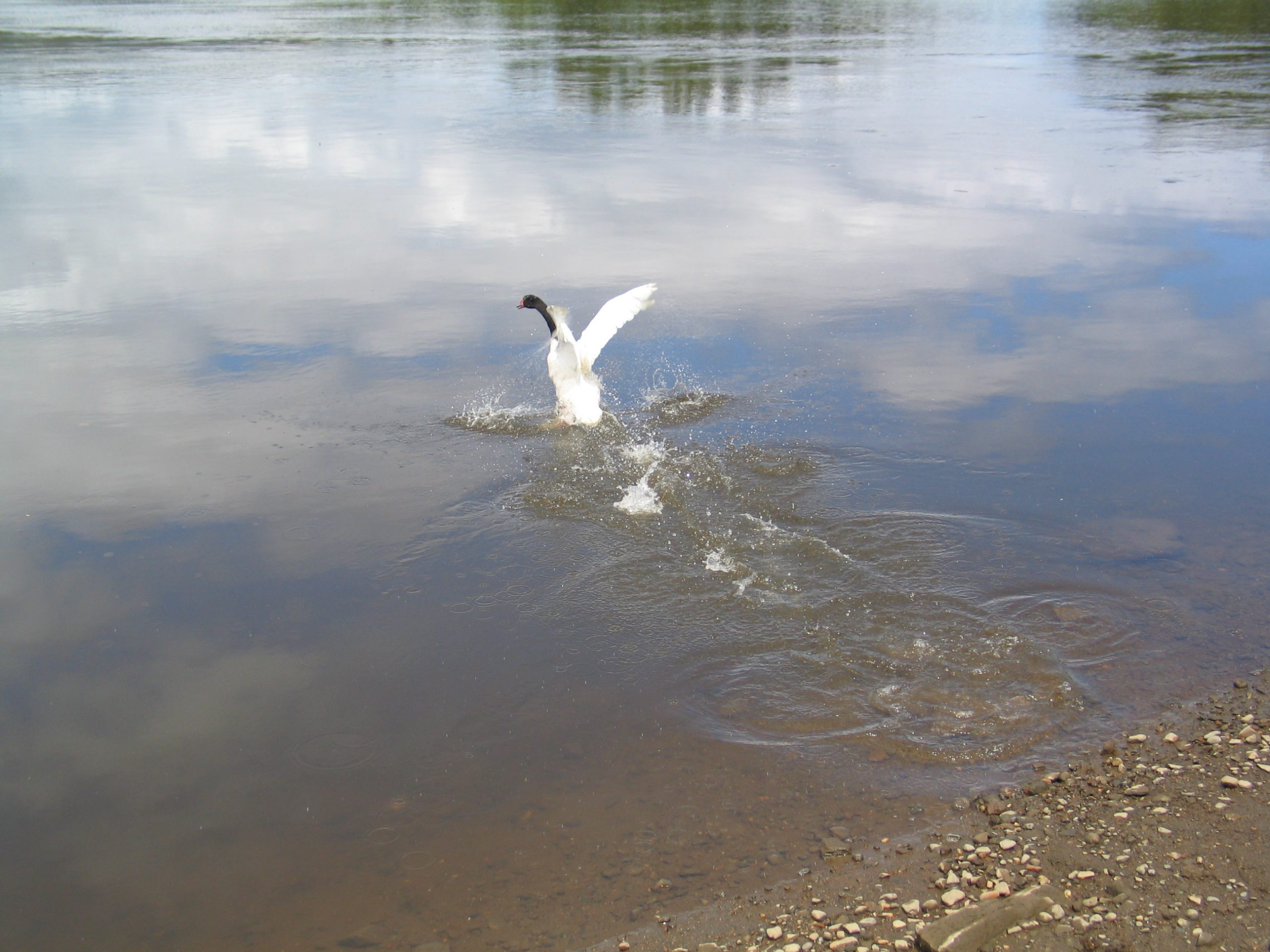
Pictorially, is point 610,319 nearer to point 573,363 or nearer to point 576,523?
point 573,363

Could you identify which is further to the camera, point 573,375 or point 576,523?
point 573,375

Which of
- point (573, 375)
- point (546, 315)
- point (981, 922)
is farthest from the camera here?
point (546, 315)

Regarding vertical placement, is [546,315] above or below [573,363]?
above

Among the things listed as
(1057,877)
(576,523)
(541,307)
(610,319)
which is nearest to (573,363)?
(541,307)

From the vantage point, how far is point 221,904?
4.10 meters

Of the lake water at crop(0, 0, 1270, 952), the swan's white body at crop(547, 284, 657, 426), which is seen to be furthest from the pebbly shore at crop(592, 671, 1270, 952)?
the swan's white body at crop(547, 284, 657, 426)

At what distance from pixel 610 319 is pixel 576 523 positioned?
102 inches

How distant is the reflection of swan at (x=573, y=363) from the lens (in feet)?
27.0

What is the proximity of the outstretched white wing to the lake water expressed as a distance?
0.40 meters

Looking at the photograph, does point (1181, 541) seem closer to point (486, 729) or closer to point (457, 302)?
A: point (486, 729)

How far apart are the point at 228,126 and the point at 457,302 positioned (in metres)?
12.3

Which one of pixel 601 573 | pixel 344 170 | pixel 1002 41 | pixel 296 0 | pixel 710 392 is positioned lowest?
pixel 601 573

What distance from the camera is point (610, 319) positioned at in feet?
29.3

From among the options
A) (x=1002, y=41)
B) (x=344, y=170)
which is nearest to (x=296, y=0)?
(x=1002, y=41)
